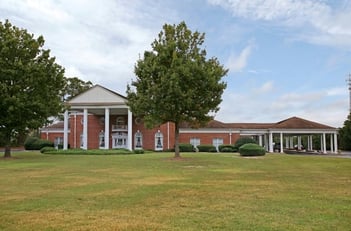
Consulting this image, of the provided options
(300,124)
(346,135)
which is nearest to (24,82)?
(300,124)

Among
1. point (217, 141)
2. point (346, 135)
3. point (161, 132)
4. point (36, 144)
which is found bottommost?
point (36, 144)

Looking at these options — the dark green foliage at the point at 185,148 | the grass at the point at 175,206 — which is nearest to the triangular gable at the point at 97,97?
the dark green foliage at the point at 185,148

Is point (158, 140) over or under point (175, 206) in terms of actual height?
over

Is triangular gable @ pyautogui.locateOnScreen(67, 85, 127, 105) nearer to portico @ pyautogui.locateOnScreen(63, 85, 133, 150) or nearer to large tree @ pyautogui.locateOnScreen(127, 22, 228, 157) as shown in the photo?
portico @ pyautogui.locateOnScreen(63, 85, 133, 150)

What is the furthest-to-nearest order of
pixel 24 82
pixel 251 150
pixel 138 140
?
pixel 138 140 < pixel 251 150 < pixel 24 82

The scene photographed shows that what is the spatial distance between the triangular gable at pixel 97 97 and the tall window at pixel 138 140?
8176mm

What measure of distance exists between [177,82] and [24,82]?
41.4 feet

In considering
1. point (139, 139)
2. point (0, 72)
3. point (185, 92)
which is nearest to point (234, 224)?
point (185, 92)

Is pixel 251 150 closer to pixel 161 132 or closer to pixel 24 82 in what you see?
pixel 24 82

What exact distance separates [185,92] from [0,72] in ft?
46.3

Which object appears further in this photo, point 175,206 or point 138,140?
point 138,140

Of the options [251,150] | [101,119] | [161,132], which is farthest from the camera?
[101,119]

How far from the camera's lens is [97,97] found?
50.7 metres

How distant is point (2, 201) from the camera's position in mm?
10250
